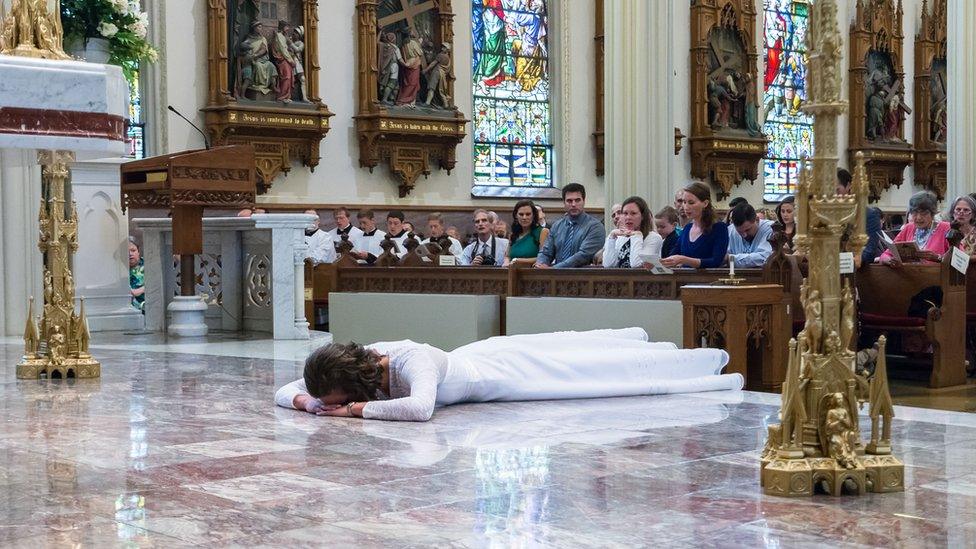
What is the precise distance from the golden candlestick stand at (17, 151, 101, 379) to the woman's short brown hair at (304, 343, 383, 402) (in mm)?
2174

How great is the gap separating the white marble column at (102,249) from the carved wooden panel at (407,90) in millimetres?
5425

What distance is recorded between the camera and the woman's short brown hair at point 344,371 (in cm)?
539

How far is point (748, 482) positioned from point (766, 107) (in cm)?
1804

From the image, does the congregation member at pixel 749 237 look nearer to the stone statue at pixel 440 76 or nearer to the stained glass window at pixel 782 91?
the stone statue at pixel 440 76

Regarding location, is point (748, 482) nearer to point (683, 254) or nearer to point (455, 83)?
point (683, 254)

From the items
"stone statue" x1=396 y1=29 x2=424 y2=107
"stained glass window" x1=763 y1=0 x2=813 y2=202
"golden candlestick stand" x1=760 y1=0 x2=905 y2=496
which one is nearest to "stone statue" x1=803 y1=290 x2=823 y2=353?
"golden candlestick stand" x1=760 y1=0 x2=905 y2=496

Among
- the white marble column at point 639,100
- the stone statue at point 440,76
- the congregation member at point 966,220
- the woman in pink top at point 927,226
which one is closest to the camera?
Answer: the congregation member at point 966,220

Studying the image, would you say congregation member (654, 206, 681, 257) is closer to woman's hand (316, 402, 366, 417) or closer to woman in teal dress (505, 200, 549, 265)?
woman in teal dress (505, 200, 549, 265)

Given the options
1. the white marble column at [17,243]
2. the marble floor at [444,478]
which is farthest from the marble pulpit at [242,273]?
the marble floor at [444,478]

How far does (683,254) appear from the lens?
30.3 ft

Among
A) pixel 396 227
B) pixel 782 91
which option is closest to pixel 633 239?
pixel 396 227

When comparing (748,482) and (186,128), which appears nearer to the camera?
(748,482)

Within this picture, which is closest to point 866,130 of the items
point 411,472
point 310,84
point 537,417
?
point 310,84

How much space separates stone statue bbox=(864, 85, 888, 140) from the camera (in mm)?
22250
